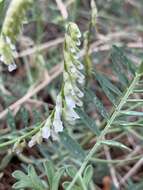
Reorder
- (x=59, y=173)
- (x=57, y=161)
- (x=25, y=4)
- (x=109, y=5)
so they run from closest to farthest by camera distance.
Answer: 1. (x=25, y=4)
2. (x=59, y=173)
3. (x=57, y=161)
4. (x=109, y=5)

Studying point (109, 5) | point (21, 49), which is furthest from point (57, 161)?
point (109, 5)

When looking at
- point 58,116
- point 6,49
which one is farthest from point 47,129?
point 6,49

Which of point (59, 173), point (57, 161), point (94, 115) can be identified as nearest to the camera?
point (59, 173)

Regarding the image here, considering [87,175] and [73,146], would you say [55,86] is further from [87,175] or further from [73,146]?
[87,175]

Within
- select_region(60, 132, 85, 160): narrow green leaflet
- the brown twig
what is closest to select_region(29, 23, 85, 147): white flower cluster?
select_region(60, 132, 85, 160): narrow green leaflet

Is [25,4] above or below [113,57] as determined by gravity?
above

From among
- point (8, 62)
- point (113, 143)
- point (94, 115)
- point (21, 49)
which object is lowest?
point (94, 115)

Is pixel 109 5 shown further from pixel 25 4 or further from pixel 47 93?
pixel 25 4

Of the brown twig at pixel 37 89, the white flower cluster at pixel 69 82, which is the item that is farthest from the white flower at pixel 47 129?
the brown twig at pixel 37 89
